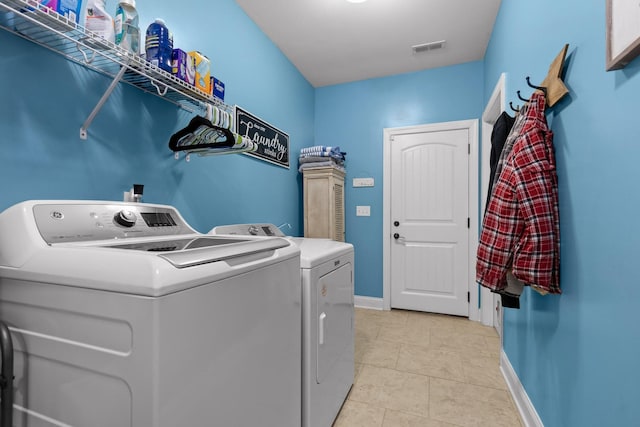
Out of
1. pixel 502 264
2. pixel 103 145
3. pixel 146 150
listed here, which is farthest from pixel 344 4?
pixel 502 264

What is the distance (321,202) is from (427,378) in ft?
6.02

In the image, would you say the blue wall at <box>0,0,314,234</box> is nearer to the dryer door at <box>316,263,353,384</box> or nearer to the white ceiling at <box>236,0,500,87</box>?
the white ceiling at <box>236,0,500,87</box>

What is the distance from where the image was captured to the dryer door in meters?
1.38

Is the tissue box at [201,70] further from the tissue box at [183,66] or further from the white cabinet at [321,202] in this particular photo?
the white cabinet at [321,202]

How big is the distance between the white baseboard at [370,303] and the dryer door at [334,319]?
1.68 meters

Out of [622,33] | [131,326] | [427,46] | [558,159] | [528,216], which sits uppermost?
[427,46]

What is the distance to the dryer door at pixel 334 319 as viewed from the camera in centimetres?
138

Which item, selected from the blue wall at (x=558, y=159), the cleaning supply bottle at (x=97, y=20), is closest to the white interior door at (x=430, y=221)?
the blue wall at (x=558, y=159)

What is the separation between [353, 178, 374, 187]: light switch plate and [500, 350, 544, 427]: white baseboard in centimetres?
206

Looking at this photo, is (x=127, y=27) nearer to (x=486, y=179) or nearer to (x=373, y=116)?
(x=373, y=116)

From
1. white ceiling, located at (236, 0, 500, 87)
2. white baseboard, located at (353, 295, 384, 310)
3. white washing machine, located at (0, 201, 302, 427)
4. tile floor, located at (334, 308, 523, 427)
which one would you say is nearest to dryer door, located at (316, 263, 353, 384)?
tile floor, located at (334, 308, 523, 427)

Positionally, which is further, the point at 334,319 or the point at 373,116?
the point at 373,116

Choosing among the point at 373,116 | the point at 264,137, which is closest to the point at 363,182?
the point at 373,116

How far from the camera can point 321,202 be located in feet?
10.4
